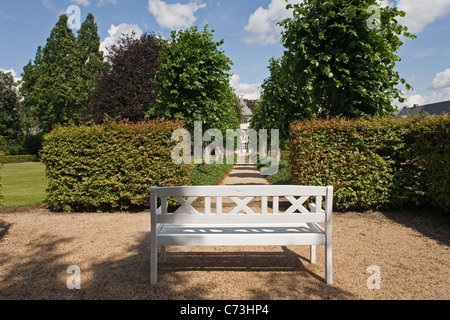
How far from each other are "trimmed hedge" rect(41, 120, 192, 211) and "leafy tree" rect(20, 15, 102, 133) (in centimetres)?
2703

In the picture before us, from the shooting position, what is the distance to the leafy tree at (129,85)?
2019 centimetres

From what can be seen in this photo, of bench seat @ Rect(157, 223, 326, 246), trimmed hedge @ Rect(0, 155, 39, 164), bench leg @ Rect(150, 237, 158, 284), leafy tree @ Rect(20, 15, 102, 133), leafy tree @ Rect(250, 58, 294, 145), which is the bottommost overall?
trimmed hedge @ Rect(0, 155, 39, 164)

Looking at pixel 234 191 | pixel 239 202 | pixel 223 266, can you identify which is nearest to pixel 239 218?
pixel 239 202

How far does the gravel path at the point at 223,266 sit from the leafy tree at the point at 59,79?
1175 inches

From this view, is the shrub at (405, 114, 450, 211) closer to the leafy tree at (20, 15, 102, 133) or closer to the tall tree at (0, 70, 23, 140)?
the leafy tree at (20, 15, 102, 133)

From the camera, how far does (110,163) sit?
7.14m

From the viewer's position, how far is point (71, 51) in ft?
121

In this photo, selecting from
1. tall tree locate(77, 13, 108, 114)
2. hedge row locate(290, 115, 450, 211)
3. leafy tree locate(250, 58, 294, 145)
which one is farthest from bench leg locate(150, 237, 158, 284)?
tall tree locate(77, 13, 108, 114)

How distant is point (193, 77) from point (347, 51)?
533 cm

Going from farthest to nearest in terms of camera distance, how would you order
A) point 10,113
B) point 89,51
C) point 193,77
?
point 89,51
point 10,113
point 193,77

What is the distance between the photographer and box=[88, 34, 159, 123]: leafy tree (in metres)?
20.2

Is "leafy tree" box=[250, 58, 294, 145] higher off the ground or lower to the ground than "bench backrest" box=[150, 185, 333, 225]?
higher

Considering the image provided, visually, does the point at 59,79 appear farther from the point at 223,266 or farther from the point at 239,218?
the point at 239,218
